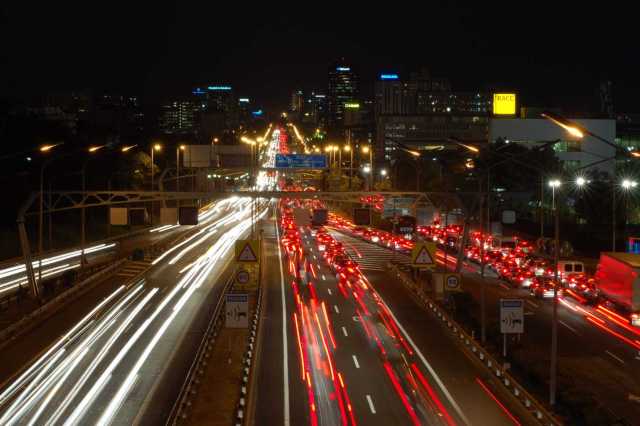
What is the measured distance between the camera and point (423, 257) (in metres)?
35.4

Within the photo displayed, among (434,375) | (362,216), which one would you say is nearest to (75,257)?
(362,216)

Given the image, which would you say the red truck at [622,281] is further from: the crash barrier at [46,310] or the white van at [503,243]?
the crash barrier at [46,310]

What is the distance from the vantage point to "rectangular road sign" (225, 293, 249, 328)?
974 inches

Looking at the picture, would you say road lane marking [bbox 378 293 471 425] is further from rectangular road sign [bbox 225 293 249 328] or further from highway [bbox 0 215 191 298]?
highway [bbox 0 215 191 298]

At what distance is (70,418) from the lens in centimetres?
1988

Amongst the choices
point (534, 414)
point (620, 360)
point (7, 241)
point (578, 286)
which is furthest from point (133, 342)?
point (7, 241)

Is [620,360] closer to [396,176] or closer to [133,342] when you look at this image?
[133,342]

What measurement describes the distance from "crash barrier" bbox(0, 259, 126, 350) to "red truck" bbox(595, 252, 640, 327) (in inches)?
988

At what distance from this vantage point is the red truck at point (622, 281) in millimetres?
35281

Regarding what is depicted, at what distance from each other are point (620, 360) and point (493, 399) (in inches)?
315

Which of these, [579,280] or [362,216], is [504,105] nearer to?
[362,216]

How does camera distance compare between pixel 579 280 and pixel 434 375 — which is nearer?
pixel 434 375

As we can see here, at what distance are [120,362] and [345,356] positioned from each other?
24.4ft

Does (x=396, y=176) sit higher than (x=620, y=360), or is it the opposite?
(x=396, y=176)
